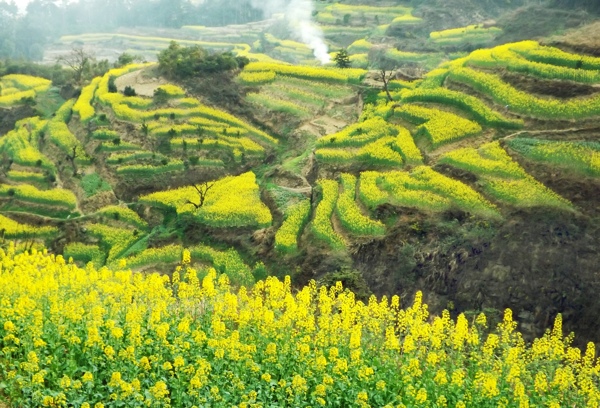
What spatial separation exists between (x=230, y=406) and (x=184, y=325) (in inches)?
110

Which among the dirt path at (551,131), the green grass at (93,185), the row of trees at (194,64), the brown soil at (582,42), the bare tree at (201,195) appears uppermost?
the brown soil at (582,42)

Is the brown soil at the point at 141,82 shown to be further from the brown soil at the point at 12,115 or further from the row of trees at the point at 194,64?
the brown soil at the point at 12,115

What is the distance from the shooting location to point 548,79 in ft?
109

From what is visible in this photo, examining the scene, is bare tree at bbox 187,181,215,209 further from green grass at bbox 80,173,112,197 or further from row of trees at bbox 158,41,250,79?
Answer: row of trees at bbox 158,41,250,79

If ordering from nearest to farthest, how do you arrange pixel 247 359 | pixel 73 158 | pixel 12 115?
pixel 247 359
pixel 73 158
pixel 12 115

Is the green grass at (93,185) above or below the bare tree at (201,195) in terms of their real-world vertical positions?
below

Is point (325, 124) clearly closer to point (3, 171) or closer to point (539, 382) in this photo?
point (3, 171)

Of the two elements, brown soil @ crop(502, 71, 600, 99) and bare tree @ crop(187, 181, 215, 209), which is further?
bare tree @ crop(187, 181, 215, 209)

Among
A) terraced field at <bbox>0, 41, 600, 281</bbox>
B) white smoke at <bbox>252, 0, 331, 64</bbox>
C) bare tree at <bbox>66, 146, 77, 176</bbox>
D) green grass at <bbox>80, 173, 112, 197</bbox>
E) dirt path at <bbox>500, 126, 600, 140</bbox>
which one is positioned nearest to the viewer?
terraced field at <bbox>0, 41, 600, 281</bbox>

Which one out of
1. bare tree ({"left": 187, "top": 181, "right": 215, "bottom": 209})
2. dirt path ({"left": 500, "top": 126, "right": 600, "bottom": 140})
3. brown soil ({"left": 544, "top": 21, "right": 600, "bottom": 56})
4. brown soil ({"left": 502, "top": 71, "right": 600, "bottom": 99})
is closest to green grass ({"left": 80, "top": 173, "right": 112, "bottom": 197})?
bare tree ({"left": 187, "top": 181, "right": 215, "bottom": 209})

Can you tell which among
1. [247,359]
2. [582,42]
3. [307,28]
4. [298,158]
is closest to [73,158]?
[298,158]

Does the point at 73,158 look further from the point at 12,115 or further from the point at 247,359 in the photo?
the point at 247,359

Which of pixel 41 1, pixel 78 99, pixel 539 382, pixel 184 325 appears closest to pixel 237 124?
pixel 78 99

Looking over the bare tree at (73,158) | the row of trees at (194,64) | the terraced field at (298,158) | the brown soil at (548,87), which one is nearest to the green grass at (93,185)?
the terraced field at (298,158)
